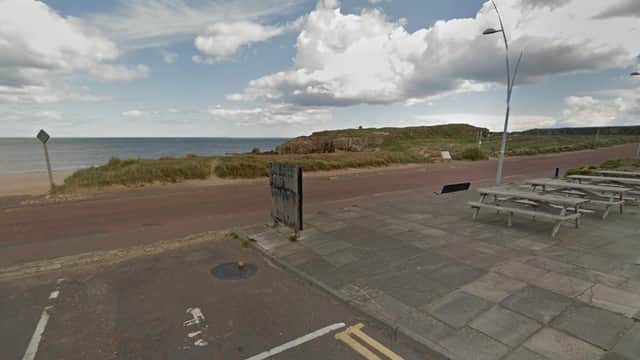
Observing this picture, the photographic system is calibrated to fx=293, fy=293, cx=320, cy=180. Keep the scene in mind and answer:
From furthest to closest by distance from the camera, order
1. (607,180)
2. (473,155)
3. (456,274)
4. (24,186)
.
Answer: (473,155) → (24,186) → (607,180) → (456,274)

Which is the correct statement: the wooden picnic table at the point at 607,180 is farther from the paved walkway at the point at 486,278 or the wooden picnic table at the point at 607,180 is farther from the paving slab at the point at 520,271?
the paving slab at the point at 520,271

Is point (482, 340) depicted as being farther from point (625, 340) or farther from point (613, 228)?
point (613, 228)

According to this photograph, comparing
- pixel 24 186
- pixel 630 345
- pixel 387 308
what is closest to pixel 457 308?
pixel 387 308

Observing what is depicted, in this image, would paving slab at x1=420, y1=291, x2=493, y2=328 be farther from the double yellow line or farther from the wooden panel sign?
the wooden panel sign

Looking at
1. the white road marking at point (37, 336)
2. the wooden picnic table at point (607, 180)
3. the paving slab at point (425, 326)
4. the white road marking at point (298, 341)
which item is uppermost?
the wooden picnic table at point (607, 180)

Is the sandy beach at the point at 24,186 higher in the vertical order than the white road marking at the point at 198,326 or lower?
lower

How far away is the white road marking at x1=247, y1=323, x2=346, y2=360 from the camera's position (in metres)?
2.75

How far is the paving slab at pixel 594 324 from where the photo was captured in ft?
9.05

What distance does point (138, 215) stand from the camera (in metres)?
8.98

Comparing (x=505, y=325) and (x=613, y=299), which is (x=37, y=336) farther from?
(x=613, y=299)

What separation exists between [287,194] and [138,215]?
576 cm

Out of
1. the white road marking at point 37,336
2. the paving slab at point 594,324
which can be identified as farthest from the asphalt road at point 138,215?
the paving slab at point 594,324

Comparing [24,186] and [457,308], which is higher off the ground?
[457,308]

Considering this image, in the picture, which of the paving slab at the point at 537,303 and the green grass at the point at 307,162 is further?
the green grass at the point at 307,162
